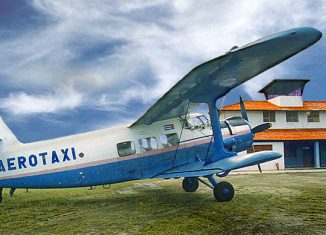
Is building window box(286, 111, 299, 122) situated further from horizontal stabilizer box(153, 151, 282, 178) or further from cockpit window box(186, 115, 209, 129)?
horizontal stabilizer box(153, 151, 282, 178)

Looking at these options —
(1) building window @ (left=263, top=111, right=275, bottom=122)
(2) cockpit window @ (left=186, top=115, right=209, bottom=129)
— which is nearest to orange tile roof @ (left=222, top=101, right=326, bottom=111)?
(1) building window @ (left=263, top=111, right=275, bottom=122)

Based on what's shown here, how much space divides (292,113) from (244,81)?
3110 cm

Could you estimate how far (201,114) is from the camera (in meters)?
12.1

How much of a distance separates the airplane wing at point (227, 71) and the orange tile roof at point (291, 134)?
25498 millimetres

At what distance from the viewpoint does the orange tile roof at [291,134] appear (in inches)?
1358

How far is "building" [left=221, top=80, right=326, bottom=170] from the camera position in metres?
34.7

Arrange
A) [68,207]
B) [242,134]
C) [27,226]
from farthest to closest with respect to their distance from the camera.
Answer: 1. [242,134]
2. [68,207]
3. [27,226]

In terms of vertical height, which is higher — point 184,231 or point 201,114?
point 201,114

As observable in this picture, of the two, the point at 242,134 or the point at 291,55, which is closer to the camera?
the point at 291,55

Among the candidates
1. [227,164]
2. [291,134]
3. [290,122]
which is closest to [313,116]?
[290,122]

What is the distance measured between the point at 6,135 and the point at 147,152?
5.28 metres

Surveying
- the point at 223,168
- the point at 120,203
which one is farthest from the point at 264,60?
the point at 120,203

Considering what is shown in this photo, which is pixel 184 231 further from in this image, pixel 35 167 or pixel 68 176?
pixel 35 167

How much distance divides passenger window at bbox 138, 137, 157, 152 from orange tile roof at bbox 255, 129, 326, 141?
2536 cm
